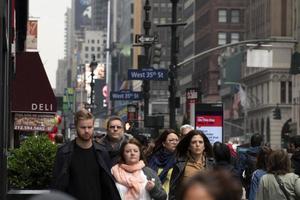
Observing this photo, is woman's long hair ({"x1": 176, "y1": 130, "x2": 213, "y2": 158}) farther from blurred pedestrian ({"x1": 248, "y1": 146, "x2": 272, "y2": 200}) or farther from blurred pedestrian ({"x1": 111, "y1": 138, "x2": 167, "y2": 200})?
blurred pedestrian ({"x1": 248, "y1": 146, "x2": 272, "y2": 200})

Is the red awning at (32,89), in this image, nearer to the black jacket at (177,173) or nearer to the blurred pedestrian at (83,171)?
the black jacket at (177,173)

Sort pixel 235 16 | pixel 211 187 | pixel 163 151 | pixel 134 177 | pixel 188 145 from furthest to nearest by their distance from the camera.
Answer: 1. pixel 235 16
2. pixel 163 151
3. pixel 188 145
4. pixel 134 177
5. pixel 211 187

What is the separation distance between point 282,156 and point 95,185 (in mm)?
2231

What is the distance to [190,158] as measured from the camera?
9672mm

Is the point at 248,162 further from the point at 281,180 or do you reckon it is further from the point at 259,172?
the point at 281,180

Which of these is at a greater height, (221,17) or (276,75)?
(221,17)

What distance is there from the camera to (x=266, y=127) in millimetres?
123250

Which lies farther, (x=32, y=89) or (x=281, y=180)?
(x=32, y=89)

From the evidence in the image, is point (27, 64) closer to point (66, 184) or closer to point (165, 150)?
point (165, 150)

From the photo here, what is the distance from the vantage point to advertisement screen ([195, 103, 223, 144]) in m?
23.7

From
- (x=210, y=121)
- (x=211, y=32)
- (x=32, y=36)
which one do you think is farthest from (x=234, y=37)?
(x=210, y=121)

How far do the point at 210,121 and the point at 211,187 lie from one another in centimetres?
2094

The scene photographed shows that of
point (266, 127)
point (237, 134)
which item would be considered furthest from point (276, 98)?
point (237, 134)

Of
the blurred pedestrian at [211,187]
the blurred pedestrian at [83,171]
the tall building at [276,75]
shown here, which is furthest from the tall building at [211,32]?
the blurred pedestrian at [211,187]
